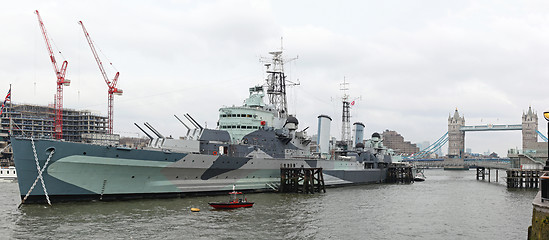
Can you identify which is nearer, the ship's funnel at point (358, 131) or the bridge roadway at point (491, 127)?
the ship's funnel at point (358, 131)

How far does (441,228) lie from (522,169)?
107 ft

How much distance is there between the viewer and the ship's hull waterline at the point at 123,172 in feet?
73.1

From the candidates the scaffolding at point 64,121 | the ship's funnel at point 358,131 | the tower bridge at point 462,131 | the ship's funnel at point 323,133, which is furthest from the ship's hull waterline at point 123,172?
the tower bridge at point 462,131

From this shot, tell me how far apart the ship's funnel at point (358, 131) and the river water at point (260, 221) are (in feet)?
107

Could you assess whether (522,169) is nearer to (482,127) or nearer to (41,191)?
(41,191)

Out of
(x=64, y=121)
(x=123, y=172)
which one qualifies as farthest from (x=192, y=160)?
(x=64, y=121)

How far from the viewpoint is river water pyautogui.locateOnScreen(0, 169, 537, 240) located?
1773 cm

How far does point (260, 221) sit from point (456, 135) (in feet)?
608

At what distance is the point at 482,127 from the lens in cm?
18438

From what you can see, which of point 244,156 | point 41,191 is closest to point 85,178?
point 41,191

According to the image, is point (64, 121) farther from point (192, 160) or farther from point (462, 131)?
point (462, 131)

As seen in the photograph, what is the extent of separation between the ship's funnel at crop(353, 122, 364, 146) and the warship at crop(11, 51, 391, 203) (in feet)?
56.8

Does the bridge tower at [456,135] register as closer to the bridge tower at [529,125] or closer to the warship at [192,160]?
the bridge tower at [529,125]

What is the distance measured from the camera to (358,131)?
6150cm
